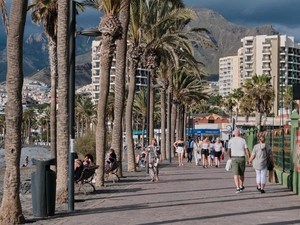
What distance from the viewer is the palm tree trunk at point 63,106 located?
15.1 meters

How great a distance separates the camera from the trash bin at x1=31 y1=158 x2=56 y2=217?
12.4 m

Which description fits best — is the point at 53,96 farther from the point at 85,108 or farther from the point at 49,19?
the point at 85,108

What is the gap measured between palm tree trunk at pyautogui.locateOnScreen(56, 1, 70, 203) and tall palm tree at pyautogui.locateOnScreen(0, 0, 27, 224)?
142 inches

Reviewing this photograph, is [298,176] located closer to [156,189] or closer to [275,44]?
[156,189]

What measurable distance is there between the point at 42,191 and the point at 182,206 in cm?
341

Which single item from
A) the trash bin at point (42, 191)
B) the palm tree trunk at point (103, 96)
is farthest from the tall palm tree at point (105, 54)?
the trash bin at point (42, 191)

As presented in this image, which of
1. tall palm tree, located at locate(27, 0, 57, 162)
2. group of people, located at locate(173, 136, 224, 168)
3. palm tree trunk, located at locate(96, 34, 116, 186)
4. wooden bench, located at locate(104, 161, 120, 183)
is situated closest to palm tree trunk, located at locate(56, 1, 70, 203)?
palm tree trunk, located at locate(96, 34, 116, 186)

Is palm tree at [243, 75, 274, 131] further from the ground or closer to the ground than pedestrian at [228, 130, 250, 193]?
further from the ground

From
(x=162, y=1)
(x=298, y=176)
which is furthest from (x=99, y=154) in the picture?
(x=162, y=1)

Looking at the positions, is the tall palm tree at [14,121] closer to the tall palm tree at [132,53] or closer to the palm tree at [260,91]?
the tall palm tree at [132,53]

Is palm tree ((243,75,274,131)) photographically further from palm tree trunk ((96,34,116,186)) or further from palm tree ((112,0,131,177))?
palm tree trunk ((96,34,116,186))

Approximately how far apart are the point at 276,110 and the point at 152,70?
122996 mm

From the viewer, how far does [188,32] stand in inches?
1443

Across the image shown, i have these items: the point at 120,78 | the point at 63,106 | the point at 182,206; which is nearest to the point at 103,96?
the point at 120,78
